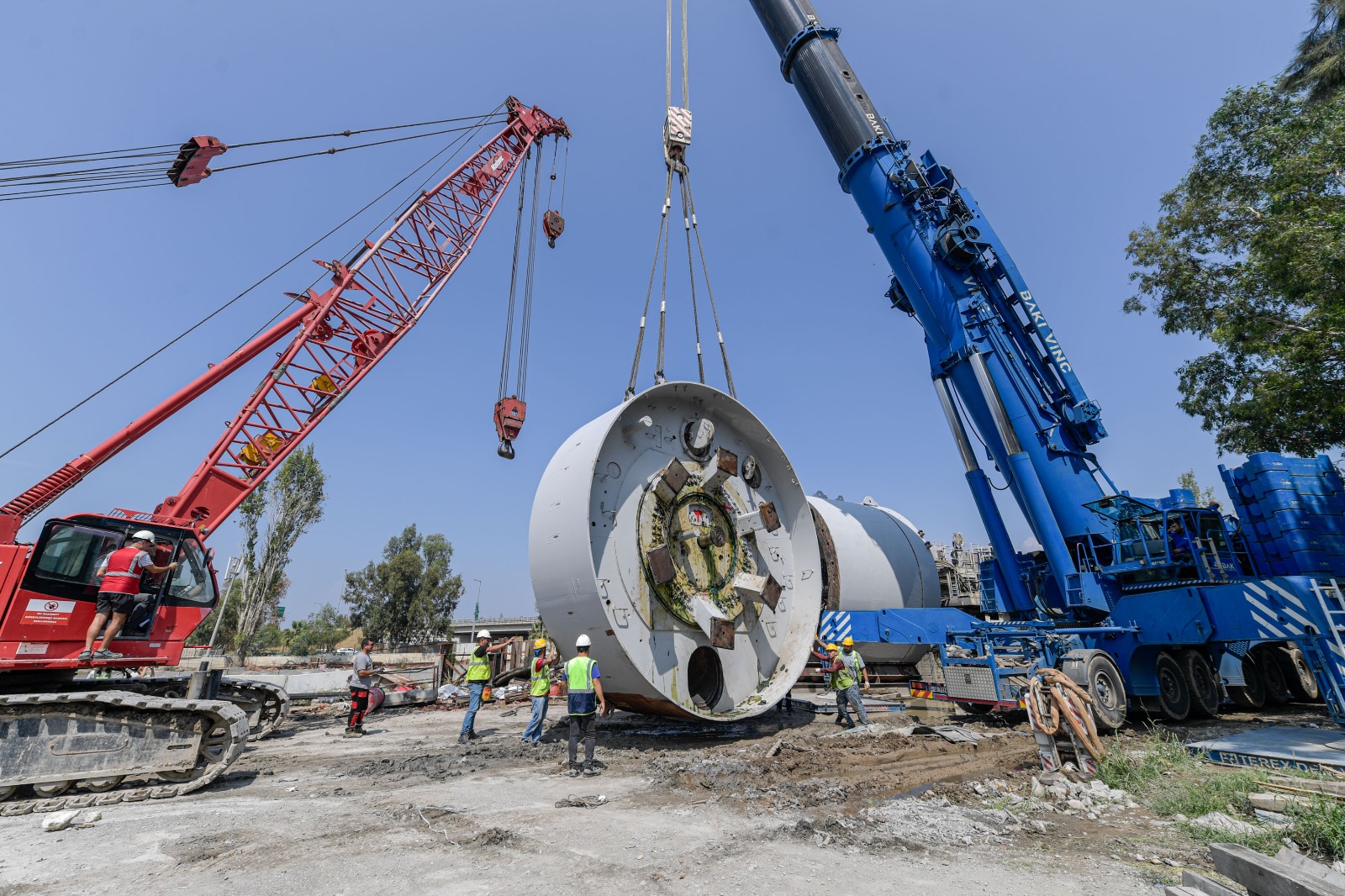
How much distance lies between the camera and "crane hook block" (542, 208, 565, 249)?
1794 centimetres

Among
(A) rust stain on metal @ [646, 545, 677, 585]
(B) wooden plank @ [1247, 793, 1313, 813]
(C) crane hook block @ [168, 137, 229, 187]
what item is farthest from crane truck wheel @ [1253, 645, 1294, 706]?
(C) crane hook block @ [168, 137, 229, 187]

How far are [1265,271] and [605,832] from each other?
1552cm

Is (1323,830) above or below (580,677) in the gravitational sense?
below

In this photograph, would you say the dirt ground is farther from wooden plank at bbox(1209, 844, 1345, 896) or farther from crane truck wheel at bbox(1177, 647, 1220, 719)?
crane truck wheel at bbox(1177, 647, 1220, 719)

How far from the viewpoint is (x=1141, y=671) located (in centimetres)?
931

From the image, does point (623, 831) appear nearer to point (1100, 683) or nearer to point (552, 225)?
point (1100, 683)

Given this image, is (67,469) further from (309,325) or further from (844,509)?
(844,509)

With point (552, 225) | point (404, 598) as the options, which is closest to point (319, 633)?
point (404, 598)

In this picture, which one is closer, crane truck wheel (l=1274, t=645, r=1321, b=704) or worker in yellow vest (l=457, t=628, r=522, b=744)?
→ worker in yellow vest (l=457, t=628, r=522, b=744)

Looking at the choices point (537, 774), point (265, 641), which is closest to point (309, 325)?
point (537, 774)

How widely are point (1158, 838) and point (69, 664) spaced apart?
985 cm

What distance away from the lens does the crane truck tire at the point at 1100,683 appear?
8.09 m

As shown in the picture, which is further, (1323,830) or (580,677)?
(580,677)

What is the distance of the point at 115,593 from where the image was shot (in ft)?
21.9
